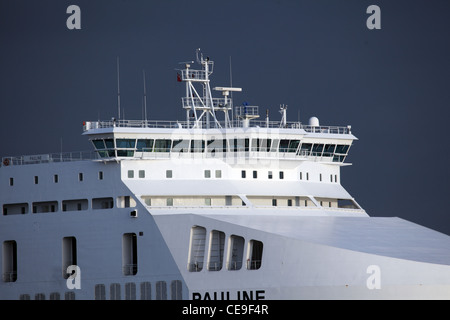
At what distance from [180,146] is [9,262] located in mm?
12358

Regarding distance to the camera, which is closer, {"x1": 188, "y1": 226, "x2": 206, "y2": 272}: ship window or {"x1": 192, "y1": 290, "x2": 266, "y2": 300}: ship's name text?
{"x1": 192, "y1": 290, "x2": 266, "y2": 300}: ship's name text

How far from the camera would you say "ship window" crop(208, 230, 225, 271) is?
68062 millimetres

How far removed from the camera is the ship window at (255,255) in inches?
2623

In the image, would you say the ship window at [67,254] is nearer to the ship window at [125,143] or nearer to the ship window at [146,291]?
the ship window at [146,291]

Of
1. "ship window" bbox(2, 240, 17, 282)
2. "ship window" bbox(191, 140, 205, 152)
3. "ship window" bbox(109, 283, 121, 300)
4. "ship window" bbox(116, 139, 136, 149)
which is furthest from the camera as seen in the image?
"ship window" bbox(2, 240, 17, 282)

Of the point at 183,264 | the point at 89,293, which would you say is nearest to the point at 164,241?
the point at 183,264

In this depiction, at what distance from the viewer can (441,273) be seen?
63312 millimetres

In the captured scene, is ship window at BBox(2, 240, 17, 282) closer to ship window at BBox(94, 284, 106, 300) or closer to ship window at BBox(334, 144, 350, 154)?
ship window at BBox(94, 284, 106, 300)

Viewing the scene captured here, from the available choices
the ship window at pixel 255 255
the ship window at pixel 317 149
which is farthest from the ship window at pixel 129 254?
the ship window at pixel 317 149

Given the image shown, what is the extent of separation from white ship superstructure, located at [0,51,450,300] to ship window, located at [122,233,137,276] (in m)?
0.08

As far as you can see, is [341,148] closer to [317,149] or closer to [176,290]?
[317,149]

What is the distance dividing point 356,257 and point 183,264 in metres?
9.26

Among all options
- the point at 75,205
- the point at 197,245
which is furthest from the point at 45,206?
the point at 197,245

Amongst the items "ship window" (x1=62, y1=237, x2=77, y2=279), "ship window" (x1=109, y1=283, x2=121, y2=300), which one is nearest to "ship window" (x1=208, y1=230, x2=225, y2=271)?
"ship window" (x1=109, y1=283, x2=121, y2=300)
